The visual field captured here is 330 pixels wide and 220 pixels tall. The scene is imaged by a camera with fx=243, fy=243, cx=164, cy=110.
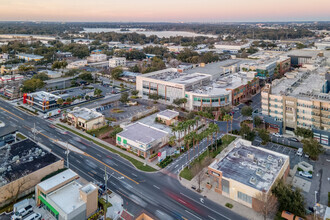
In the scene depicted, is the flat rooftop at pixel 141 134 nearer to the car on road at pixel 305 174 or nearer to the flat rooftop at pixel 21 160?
the flat rooftop at pixel 21 160

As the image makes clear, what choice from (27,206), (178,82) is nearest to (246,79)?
(178,82)

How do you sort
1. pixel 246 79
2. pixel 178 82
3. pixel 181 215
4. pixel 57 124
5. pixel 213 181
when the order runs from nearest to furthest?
pixel 181 215
pixel 213 181
pixel 57 124
pixel 178 82
pixel 246 79

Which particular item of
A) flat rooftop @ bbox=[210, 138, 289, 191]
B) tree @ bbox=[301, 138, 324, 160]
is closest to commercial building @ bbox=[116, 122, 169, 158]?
flat rooftop @ bbox=[210, 138, 289, 191]

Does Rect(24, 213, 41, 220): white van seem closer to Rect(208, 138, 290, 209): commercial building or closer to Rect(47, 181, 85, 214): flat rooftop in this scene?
Rect(47, 181, 85, 214): flat rooftop

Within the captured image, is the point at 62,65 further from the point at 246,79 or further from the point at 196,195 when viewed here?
the point at 196,195

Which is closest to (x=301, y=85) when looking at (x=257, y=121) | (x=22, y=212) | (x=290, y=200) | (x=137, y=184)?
(x=257, y=121)

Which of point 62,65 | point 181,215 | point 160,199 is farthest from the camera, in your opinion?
point 62,65

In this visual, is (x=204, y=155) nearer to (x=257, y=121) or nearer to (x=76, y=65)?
(x=257, y=121)
